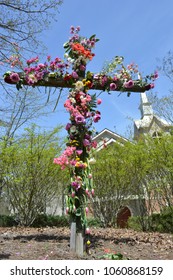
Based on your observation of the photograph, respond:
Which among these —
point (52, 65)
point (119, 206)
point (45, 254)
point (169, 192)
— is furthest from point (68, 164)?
point (119, 206)

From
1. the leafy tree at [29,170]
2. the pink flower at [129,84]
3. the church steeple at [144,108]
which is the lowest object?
the leafy tree at [29,170]

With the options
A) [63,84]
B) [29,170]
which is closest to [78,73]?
[63,84]

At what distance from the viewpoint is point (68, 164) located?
4.79m

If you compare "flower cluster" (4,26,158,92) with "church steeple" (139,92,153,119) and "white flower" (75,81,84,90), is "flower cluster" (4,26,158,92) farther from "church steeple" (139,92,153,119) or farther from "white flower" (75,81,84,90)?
"church steeple" (139,92,153,119)

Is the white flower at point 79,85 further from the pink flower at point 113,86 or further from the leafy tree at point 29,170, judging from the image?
the leafy tree at point 29,170

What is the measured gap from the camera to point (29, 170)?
1130 cm

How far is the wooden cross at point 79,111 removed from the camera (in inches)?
183

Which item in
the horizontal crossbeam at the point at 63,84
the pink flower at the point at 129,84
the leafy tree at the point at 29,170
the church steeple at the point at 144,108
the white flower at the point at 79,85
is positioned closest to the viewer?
the white flower at the point at 79,85

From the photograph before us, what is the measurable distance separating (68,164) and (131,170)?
7846 mm

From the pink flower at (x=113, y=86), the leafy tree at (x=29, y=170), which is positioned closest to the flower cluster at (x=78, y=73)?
the pink flower at (x=113, y=86)

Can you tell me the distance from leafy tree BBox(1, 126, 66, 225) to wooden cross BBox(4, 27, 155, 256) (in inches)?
242

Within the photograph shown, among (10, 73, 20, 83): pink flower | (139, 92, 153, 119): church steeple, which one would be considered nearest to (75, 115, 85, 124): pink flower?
(10, 73, 20, 83): pink flower

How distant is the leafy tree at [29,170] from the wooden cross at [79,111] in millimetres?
6158

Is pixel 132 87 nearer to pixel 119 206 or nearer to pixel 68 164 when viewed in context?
pixel 68 164
